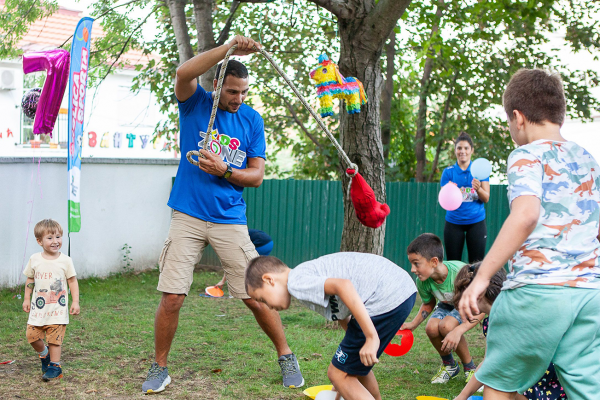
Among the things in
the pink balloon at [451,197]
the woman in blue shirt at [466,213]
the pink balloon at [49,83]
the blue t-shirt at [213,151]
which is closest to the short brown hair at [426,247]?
the blue t-shirt at [213,151]

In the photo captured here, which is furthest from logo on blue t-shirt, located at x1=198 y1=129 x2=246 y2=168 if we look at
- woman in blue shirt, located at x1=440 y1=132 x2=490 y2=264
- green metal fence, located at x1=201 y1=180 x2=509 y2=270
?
green metal fence, located at x1=201 y1=180 x2=509 y2=270

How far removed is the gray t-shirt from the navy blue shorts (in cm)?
3

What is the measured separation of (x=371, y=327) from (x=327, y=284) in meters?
0.23

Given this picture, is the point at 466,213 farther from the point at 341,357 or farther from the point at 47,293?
the point at 47,293

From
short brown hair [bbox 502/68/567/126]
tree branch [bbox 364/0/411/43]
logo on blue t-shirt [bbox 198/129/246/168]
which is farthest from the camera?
tree branch [bbox 364/0/411/43]

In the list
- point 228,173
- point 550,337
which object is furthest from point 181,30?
point 550,337

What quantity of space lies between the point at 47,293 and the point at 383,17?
307 centimetres

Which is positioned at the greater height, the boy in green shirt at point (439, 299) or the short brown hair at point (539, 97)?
the short brown hair at point (539, 97)

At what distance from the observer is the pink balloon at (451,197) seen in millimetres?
5148

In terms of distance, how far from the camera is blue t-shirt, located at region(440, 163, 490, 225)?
5.30 metres

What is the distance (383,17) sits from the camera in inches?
177

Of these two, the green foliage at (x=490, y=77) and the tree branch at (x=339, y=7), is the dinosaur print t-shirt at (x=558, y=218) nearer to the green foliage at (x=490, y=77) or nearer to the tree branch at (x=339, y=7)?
the tree branch at (x=339, y=7)

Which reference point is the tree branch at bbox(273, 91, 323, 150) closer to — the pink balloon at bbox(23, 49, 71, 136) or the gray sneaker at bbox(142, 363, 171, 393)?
the pink balloon at bbox(23, 49, 71, 136)

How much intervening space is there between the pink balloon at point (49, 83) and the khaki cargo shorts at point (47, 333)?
2.78 m
